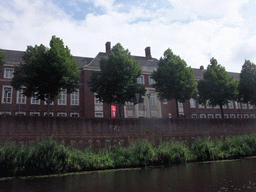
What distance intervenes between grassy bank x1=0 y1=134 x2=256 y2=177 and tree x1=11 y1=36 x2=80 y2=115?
40.6 feet

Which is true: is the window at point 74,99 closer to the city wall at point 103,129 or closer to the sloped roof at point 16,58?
the sloped roof at point 16,58

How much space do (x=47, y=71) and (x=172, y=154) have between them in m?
18.2

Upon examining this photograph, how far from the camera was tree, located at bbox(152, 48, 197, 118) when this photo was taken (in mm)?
36562

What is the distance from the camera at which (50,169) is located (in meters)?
16.4

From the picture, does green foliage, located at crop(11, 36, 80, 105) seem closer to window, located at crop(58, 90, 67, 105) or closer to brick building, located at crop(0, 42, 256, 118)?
brick building, located at crop(0, 42, 256, 118)

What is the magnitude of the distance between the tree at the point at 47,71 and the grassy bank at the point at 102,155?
40.6ft

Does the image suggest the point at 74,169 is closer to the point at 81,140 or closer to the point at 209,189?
the point at 81,140

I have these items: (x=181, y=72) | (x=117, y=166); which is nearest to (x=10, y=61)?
(x=181, y=72)

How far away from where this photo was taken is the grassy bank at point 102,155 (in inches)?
635

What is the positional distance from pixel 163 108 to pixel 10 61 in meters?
29.8

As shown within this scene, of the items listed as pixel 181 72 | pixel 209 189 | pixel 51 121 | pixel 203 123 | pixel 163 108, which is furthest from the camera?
pixel 163 108

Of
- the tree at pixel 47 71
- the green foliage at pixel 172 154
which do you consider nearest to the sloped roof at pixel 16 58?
the tree at pixel 47 71

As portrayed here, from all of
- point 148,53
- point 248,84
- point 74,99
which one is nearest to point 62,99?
point 74,99

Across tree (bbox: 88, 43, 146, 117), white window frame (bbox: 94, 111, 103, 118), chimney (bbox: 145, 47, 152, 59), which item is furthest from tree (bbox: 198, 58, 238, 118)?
white window frame (bbox: 94, 111, 103, 118)
